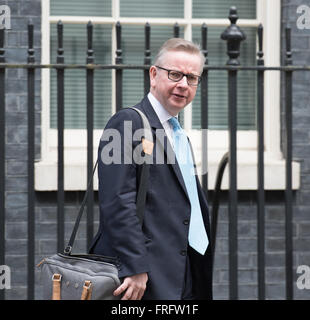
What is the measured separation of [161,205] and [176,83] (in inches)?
20.4

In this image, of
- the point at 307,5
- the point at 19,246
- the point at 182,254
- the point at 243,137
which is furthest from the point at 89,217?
the point at 307,5

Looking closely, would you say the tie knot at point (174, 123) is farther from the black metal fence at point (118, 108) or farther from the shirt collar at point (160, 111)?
the black metal fence at point (118, 108)

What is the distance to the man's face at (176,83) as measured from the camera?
3.37 metres

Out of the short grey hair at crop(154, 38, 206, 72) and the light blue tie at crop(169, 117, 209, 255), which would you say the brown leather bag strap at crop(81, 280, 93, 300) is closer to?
the light blue tie at crop(169, 117, 209, 255)

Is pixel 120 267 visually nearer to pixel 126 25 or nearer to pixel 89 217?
pixel 89 217

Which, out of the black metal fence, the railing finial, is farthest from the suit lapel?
the railing finial

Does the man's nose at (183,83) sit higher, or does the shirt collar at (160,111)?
the man's nose at (183,83)

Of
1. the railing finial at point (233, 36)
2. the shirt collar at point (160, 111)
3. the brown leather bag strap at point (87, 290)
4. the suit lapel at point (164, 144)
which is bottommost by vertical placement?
the brown leather bag strap at point (87, 290)

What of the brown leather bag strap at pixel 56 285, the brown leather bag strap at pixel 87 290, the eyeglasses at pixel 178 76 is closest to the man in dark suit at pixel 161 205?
the eyeglasses at pixel 178 76

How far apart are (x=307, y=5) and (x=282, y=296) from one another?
7.02 ft

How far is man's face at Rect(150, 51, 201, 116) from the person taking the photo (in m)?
3.37

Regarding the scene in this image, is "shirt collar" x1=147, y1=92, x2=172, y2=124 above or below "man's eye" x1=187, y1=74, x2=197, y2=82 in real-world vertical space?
below

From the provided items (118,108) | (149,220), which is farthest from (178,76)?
(118,108)

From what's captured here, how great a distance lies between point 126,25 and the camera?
588 centimetres
